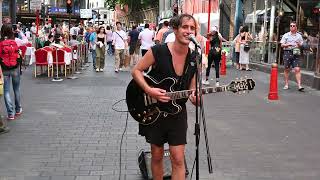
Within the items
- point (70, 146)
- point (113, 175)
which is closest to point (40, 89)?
point (70, 146)

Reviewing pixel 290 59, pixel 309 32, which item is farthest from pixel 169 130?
pixel 309 32

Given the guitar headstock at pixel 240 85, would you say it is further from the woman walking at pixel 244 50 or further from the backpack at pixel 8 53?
the woman walking at pixel 244 50

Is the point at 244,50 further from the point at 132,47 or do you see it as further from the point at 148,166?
the point at 148,166

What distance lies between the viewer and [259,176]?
19.2 feet

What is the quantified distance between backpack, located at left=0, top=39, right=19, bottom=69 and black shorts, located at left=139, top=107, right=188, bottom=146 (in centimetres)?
489

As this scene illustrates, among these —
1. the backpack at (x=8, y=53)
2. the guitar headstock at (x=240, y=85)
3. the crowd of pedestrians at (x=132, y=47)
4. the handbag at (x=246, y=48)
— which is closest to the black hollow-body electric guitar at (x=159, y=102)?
the guitar headstock at (x=240, y=85)

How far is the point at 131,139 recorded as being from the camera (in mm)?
7641

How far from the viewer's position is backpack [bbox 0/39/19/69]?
28.6ft

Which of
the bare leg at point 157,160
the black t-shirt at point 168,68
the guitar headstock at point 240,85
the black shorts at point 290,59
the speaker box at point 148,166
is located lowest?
the speaker box at point 148,166

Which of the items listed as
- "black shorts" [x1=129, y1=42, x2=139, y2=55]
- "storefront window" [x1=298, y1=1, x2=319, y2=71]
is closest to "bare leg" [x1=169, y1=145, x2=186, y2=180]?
"storefront window" [x1=298, y1=1, x2=319, y2=71]

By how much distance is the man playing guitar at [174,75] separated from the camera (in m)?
4.41

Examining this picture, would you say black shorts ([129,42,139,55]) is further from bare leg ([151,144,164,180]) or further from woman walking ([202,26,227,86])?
bare leg ([151,144,164,180])

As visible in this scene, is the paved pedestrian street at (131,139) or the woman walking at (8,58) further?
the woman walking at (8,58)

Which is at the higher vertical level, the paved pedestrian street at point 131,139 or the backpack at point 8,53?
the backpack at point 8,53
